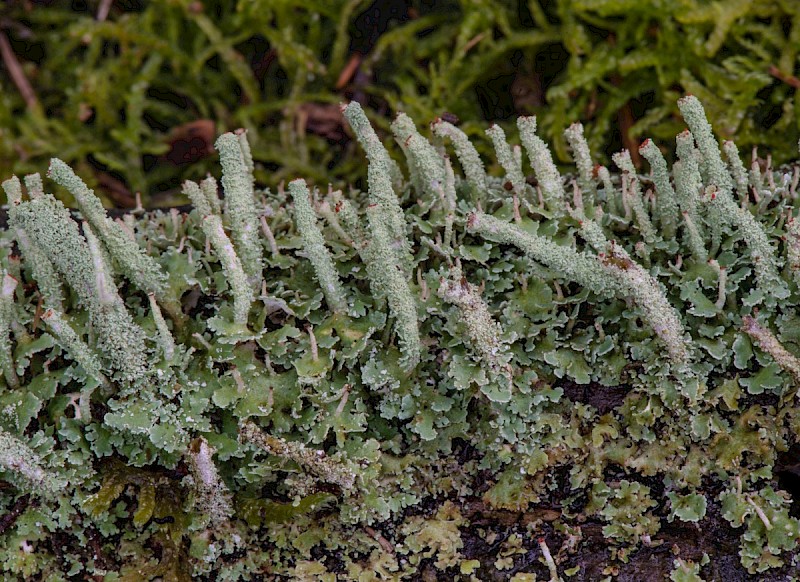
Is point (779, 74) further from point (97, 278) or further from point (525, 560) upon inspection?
point (97, 278)

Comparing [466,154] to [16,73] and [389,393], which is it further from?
[16,73]

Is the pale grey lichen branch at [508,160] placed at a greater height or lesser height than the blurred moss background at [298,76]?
greater

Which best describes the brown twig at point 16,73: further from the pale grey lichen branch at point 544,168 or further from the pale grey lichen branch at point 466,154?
the pale grey lichen branch at point 544,168

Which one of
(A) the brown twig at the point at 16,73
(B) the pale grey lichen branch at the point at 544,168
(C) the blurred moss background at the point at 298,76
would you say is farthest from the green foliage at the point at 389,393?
(A) the brown twig at the point at 16,73

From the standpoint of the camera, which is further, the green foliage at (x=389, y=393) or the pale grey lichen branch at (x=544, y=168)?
the pale grey lichen branch at (x=544, y=168)

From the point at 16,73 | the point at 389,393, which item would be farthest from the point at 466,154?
the point at 16,73

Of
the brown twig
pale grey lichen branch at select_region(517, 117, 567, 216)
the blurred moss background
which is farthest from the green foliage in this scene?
the brown twig
